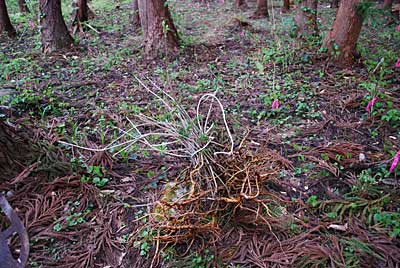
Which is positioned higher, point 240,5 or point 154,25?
point 240,5

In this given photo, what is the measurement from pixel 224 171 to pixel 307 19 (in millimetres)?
4051

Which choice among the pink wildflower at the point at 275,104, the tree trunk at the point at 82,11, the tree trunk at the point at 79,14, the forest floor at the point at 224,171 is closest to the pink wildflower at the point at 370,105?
the forest floor at the point at 224,171

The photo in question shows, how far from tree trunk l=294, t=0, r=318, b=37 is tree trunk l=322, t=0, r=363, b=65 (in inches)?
29.0

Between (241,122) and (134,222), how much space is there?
1547 mm

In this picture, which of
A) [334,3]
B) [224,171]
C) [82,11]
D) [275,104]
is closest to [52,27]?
[82,11]

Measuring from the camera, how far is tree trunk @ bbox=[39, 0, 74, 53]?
5273 millimetres

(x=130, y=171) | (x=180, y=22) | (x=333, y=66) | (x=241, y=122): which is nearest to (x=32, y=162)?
(x=130, y=171)

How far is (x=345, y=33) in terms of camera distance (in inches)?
161

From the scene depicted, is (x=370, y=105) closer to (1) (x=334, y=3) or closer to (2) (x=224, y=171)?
(2) (x=224, y=171)

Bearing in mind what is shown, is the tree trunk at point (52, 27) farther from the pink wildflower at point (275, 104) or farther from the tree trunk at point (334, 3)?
the tree trunk at point (334, 3)

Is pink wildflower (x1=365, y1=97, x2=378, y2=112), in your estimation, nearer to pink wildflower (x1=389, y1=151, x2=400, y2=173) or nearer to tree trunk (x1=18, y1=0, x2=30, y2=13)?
pink wildflower (x1=389, y1=151, x2=400, y2=173)

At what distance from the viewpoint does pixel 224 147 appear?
2023 mm

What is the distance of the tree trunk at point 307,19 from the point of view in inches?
195

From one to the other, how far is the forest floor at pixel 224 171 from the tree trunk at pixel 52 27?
3.25 feet
